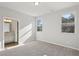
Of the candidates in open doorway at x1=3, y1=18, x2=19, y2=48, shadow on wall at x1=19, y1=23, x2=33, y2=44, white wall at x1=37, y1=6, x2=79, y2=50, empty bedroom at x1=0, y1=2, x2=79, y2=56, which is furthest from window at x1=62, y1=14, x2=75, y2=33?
open doorway at x1=3, y1=18, x2=19, y2=48

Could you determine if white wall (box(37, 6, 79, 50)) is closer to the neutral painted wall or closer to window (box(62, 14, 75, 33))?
window (box(62, 14, 75, 33))

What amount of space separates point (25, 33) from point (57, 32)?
2.62 metres

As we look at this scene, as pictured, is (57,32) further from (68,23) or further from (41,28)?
(41,28)

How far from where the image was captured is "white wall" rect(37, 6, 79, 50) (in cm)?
518

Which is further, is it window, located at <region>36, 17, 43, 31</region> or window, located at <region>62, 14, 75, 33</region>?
window, located at <region>36, 17, 43, 31</region>

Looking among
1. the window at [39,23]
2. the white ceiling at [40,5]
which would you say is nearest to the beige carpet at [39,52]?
the white ceiling at [40,5]

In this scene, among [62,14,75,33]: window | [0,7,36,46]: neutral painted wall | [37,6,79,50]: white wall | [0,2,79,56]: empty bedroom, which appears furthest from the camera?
[0,7,36,46]: neutral painted wall

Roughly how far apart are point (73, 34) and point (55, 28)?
1.59 metres

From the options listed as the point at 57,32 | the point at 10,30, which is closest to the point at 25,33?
the point at 10,30

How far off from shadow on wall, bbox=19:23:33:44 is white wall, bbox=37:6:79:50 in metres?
1.05

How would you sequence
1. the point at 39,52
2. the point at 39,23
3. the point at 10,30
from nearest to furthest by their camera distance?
the point at 39,52 → the point at 39,23 → the point at 10,30

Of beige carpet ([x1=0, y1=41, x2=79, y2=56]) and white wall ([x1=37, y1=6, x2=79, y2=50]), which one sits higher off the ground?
white wall ([x1=37, y1=6, x2=79, y2=50])

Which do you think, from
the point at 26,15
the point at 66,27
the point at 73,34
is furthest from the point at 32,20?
the point at 73,34

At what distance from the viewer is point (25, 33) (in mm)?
7379
